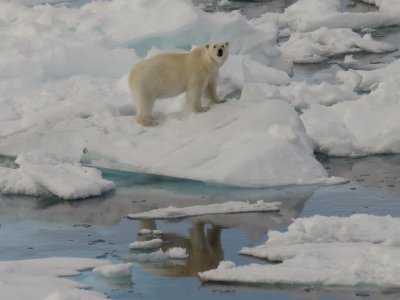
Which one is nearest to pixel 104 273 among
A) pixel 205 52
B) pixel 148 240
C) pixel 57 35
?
pixel 148 240

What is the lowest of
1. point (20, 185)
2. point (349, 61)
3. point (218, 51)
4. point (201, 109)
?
point (20, 185)

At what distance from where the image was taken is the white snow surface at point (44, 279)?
17.3 feet

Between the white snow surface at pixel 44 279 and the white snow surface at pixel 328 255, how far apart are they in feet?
2.38

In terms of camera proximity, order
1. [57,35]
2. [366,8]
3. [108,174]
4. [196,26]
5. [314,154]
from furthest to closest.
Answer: [366,8]
[57,35]
[196,26]
[314,154]
[108,174]

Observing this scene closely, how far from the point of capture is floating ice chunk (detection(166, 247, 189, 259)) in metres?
6.06

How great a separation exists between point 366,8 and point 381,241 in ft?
48.4

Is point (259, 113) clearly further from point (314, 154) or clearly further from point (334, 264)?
point (334, 264)

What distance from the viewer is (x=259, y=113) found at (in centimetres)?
843

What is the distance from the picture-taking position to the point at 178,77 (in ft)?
28.1

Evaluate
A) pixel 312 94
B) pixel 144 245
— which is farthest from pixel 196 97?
pixel 312 94

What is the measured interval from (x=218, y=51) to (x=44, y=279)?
133 inches

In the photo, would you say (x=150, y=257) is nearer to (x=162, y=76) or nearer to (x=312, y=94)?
(x=162, y=76)

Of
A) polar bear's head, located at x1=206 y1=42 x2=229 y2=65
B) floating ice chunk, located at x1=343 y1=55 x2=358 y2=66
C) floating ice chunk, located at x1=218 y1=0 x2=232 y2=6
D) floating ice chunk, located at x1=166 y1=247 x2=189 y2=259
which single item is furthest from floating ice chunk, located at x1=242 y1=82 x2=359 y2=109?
floating ice chunk, located at x1=218 y1=0 x2=232 y2=6

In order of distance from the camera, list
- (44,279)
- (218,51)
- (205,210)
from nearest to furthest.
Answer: (44,279), (205,210), (218,51)
